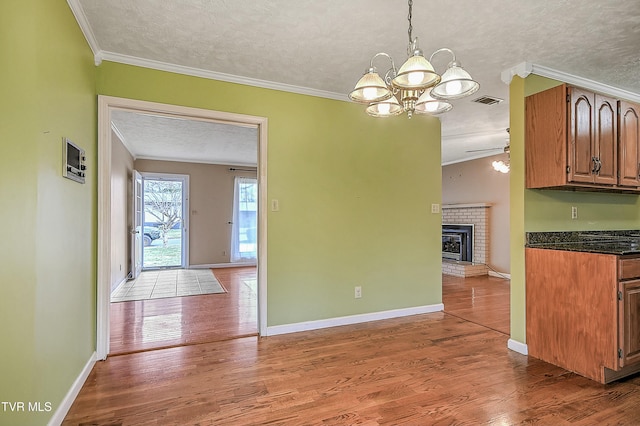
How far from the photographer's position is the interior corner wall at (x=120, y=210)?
494 cm

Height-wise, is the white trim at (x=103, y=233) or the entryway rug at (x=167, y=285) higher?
the white trim at (x=103, y=233)

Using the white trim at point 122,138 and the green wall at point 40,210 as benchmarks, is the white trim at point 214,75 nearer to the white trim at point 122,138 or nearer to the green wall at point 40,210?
the green wall at point 40,210

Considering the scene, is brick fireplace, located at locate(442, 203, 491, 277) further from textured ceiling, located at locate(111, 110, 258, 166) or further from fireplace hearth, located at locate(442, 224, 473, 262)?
textured ceiling, located at locate(111, 110, 258, 166)

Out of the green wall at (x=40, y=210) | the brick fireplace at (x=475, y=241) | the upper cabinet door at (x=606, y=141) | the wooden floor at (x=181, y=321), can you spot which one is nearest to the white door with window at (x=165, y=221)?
the wooden floor at (x=181, y=321)

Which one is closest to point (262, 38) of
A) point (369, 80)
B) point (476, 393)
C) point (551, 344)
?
point (369, 80)

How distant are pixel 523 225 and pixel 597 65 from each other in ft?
4.84

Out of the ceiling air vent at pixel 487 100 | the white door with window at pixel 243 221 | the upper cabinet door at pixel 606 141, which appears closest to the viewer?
the upper cabinet door at pixel 606 141

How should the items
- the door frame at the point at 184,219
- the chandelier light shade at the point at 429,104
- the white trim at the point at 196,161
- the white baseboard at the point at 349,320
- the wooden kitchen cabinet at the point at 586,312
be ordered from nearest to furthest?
the chandelier light shade at the point at 429,104 < the wooden kitchen cabinet at the point at 586,312 < the white baseboard at the point at 349,320 < the white trim at the point at 196,161 < the door frame at the point at 184,219

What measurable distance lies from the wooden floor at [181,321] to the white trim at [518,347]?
2.31 metres

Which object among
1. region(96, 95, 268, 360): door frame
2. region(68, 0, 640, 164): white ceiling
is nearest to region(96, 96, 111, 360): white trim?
region(96, 95, 268, 360): door frame

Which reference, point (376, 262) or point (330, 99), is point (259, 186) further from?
point (376, 262)

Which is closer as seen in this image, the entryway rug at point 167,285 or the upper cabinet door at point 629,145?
the upper cabinet door at point 629,145

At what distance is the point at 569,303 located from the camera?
2418 millimetres

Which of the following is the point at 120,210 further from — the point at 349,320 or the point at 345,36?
the point at 345,36
